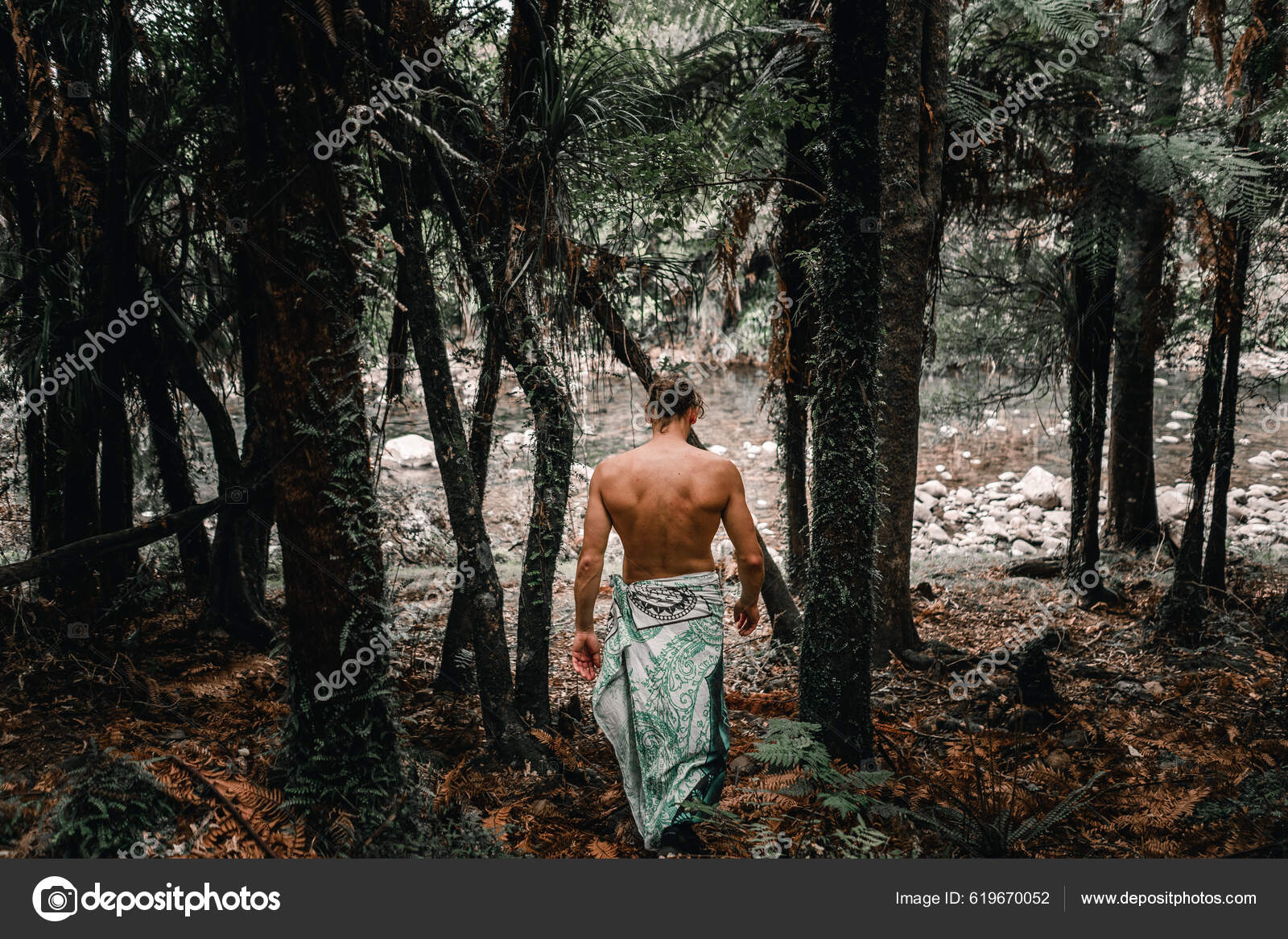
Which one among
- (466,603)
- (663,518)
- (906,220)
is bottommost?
(466,603)

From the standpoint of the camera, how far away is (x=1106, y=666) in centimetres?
637

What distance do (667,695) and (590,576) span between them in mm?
714

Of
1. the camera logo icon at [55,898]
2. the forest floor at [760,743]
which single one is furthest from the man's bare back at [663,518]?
the camera logo icon at [55,898]

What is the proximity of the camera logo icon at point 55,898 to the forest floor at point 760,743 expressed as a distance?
15 cm

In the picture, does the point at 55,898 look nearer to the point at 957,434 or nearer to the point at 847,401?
the point at 847,401

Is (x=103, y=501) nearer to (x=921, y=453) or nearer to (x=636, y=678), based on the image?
(x=636, y=678)

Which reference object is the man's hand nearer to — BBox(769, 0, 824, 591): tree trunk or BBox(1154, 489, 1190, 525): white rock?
BBox(769, 0, 824, 591): tree trunk

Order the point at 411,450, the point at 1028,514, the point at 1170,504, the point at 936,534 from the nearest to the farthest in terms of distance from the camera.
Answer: the point at 1170,504, the point at 936,534, the point at 1028,514, the point at 411,450

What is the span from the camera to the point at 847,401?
3801 millimetres

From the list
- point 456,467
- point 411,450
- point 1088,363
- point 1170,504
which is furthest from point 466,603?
point 1170,504

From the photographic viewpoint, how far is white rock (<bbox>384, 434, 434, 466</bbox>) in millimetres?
16391

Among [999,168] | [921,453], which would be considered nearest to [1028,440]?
[921,453]

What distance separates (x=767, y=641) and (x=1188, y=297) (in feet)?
23.3

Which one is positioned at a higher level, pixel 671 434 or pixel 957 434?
pixel 671 434
